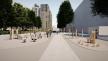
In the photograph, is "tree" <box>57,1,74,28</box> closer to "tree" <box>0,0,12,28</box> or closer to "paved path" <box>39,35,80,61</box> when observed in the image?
"tree" <box>0,0,12,28</box>

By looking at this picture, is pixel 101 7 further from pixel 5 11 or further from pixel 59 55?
pixel 5 11

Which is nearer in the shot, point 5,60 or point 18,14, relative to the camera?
Result: point 5,60

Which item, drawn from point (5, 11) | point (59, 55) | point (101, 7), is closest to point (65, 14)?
point (5, 11)

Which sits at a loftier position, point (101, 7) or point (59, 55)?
point (101, 7)

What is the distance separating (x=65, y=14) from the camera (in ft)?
325

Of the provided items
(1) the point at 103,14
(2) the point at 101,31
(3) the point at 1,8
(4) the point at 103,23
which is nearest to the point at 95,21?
(4) the point at 103,23

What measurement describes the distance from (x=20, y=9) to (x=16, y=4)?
3.90 m

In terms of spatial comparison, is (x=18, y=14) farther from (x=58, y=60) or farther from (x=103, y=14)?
(x=58, y=60)

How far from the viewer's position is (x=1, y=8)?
223 feet

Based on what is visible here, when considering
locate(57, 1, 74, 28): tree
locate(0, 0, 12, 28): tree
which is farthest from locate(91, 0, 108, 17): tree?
locate(57, 1, 74, 28): tree

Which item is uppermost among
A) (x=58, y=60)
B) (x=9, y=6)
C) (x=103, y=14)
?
(x=9, y=6)

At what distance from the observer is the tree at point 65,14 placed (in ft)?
324

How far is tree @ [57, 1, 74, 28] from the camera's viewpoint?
98.7 m

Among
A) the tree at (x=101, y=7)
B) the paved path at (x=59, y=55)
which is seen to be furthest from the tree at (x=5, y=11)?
the paved path at (x=59, y=55)
